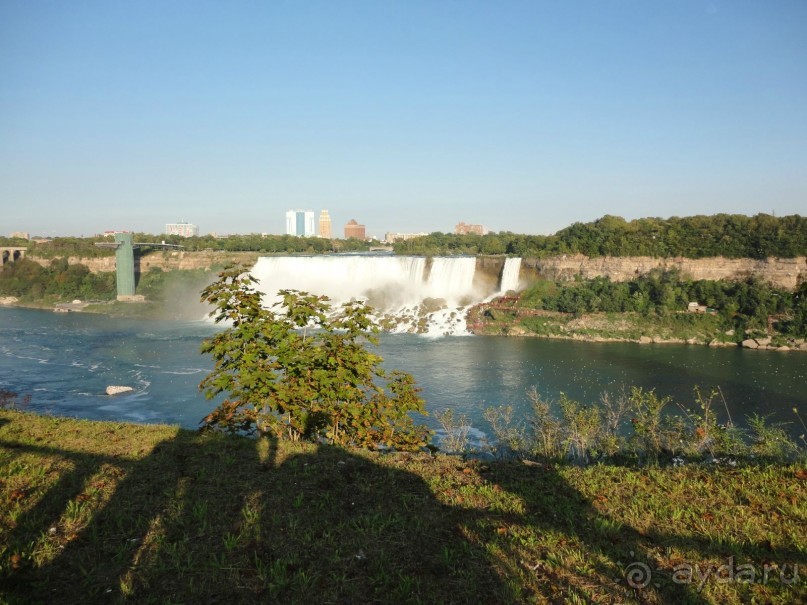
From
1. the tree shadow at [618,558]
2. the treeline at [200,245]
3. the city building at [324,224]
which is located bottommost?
the tree shadow at [618,558]

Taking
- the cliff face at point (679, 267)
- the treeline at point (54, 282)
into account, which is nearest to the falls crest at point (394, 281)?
the cliff face at point (679, 267)

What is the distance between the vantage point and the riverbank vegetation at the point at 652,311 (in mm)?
29984

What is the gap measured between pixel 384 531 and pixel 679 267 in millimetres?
36612

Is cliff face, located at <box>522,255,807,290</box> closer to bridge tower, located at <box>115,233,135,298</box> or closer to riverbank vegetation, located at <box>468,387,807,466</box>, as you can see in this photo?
riverbank vegetation, located at <box>468,387,807,466</box>

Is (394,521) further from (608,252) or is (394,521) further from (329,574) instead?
(608,252)

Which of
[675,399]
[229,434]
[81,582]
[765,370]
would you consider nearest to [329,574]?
[81,582]

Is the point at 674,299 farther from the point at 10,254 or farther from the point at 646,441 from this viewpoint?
the point at 10,254

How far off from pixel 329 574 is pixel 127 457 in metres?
2.46

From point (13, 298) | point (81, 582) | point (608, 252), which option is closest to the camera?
point (81, 582)

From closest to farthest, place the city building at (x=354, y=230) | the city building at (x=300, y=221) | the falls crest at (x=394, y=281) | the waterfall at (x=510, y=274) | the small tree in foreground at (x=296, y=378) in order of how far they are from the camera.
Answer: the small tree in foreground at (x=296, y=378), the falls crest at (x=394, y=281), the waterfall at (x=510, y=274), the city building at (x=354, y=230), the city building at (x=300, y=221)

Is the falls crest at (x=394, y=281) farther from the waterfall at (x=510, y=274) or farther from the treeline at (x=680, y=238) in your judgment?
the treeline at (x=680, y=238)

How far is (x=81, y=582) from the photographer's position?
9.23ft

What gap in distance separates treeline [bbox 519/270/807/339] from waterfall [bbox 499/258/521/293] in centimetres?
141

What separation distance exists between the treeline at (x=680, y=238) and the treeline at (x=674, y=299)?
6.87 feet
